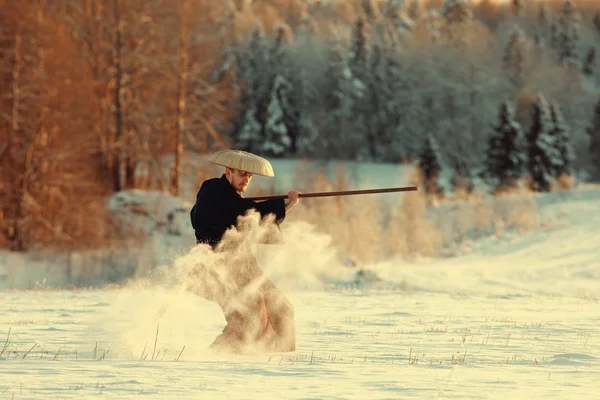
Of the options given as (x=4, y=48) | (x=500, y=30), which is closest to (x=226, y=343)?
(x=4, y=48)

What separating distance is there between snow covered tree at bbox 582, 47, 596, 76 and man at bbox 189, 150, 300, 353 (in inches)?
4588

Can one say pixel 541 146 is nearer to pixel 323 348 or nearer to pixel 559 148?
pixel 559 148

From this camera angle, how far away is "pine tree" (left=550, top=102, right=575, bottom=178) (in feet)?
217

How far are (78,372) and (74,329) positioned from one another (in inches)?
140

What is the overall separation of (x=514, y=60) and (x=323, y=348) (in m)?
103

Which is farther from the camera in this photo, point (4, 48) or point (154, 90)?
point (154, 90)

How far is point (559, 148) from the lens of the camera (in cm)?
6762

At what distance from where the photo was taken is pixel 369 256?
80.2 ft

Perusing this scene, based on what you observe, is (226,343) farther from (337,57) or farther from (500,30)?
(500,30)

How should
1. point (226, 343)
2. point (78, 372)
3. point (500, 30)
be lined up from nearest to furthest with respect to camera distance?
point (78, 372) < point (226, 343) < point (500, 30)

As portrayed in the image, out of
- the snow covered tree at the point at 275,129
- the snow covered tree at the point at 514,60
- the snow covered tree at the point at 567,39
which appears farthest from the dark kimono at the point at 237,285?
the snow covered tree at the point at 567,39

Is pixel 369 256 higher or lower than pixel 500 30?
lower

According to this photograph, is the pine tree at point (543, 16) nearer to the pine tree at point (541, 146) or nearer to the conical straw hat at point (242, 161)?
the pine tree at point (541, 146)

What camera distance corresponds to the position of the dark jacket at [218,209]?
8.27 metres
